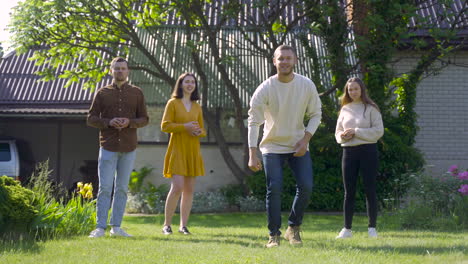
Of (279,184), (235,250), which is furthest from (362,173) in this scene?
(235,250)

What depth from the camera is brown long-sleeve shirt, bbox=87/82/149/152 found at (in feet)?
23.1

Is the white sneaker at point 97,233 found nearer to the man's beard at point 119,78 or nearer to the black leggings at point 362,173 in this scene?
the man's beard at point 119,78

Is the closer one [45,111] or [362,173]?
[362,173]

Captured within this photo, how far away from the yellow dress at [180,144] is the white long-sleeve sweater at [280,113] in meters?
1.65

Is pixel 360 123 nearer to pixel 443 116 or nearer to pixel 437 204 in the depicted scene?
pixel 437 204

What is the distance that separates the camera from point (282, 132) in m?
6.00

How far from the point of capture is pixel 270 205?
594 cm

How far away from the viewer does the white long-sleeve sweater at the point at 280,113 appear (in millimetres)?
6016

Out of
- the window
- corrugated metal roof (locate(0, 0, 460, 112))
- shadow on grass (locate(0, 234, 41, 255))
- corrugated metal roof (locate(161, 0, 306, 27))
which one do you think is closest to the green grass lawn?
shadow on grass (locate(0, 234, 41, 255))

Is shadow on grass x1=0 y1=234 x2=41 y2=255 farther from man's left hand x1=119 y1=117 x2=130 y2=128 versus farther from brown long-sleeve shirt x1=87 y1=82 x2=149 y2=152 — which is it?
man's left hand x1=119 y1=117 x2=130 y2=128

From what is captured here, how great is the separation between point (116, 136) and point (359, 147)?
2.71m

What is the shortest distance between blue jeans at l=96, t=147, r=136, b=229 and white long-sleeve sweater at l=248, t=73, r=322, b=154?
1772mm

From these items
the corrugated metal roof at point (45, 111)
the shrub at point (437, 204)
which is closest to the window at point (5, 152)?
the corrugated metal roof at point (45, 111)

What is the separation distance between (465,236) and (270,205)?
2.51m
